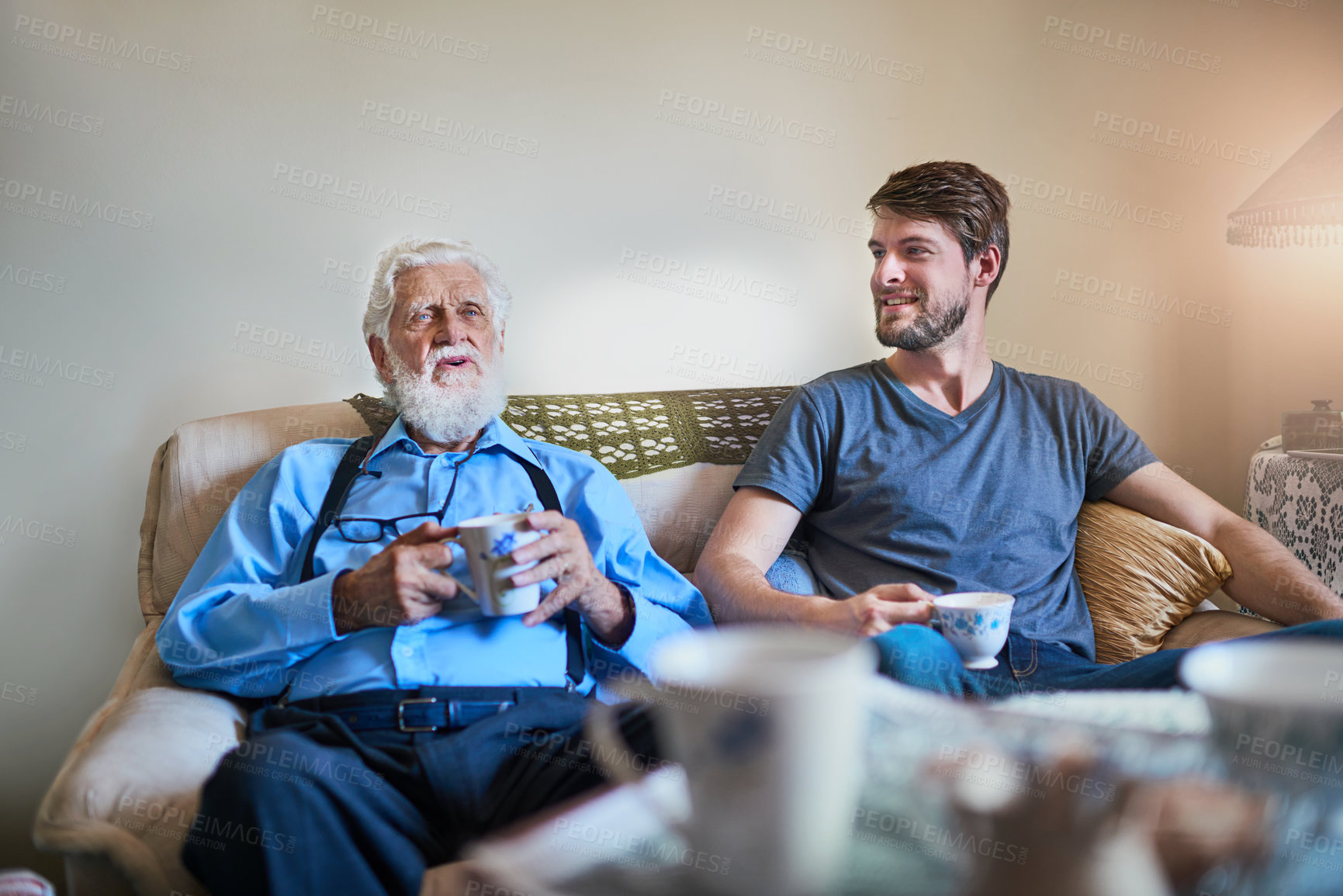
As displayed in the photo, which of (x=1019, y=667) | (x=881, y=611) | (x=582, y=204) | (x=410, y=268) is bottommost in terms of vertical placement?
(x=1019, y=667)

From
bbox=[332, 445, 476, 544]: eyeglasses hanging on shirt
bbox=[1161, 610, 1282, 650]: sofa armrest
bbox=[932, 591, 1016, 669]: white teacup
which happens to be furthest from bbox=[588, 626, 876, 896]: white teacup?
bbox=[1161, 610, 1282, 650]: sofa armrest

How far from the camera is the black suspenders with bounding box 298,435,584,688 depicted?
4.35 ft

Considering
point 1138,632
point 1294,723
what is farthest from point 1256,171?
point 1294,723

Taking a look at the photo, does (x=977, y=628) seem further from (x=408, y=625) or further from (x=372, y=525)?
(x=372, y=525)

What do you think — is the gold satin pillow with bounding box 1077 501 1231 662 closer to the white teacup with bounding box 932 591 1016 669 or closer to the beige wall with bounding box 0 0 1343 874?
the white teacup with bounding box 932 591 1016 669

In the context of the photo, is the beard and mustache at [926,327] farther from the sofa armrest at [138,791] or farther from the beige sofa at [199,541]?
the sofa armrest at [138,791]

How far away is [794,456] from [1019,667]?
536 millimetres

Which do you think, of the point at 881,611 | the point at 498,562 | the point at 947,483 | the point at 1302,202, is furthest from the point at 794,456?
the point at 1302,202

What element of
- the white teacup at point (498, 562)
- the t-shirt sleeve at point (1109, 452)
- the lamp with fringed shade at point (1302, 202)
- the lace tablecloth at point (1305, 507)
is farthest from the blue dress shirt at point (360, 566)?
the lamp with fringed shade at point (1302, 202)

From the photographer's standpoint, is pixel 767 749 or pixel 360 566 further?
pixel 360 566

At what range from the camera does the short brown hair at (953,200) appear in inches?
66.8

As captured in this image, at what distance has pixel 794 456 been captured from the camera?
161 centimetres

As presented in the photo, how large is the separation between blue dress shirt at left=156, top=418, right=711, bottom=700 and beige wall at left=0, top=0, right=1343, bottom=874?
0.78 metres

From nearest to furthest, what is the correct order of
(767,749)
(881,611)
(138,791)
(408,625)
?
1. (767,749)
2. (138,791)
3. (881,611)
4. (408,625)
